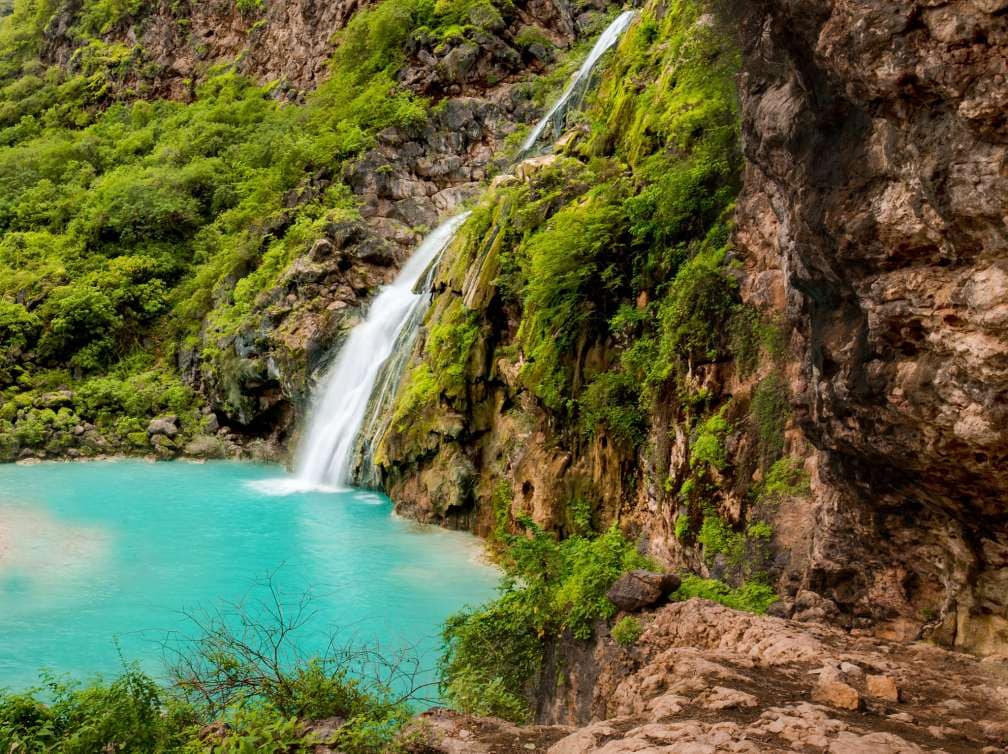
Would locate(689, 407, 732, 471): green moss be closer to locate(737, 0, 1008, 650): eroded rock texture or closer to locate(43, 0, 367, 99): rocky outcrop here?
locate(737, 0, 1008, 650): eroded rock texture

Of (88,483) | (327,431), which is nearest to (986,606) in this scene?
(327,431)

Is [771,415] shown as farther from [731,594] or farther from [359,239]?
[359,239]

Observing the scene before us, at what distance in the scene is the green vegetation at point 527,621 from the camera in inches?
254

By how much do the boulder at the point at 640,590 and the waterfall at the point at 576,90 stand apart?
1636 centimetres

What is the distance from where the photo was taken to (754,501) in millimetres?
7711

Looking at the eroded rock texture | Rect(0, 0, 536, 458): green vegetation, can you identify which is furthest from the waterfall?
the eroded rock texture

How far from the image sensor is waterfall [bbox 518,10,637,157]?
20.8m

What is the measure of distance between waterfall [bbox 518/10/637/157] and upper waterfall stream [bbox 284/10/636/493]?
0.05m

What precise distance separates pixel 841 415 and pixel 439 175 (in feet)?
68.1

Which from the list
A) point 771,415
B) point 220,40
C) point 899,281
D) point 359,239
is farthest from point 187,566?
point 220,40

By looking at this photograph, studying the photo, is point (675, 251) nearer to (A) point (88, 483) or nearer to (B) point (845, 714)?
(B) point (845, 714)

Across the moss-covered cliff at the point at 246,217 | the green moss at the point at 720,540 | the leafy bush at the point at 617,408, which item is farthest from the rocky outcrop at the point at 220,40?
the green moss at the point at 720,540

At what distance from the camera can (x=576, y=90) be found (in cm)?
2108

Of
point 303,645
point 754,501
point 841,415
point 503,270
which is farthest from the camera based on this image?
point 503,270
